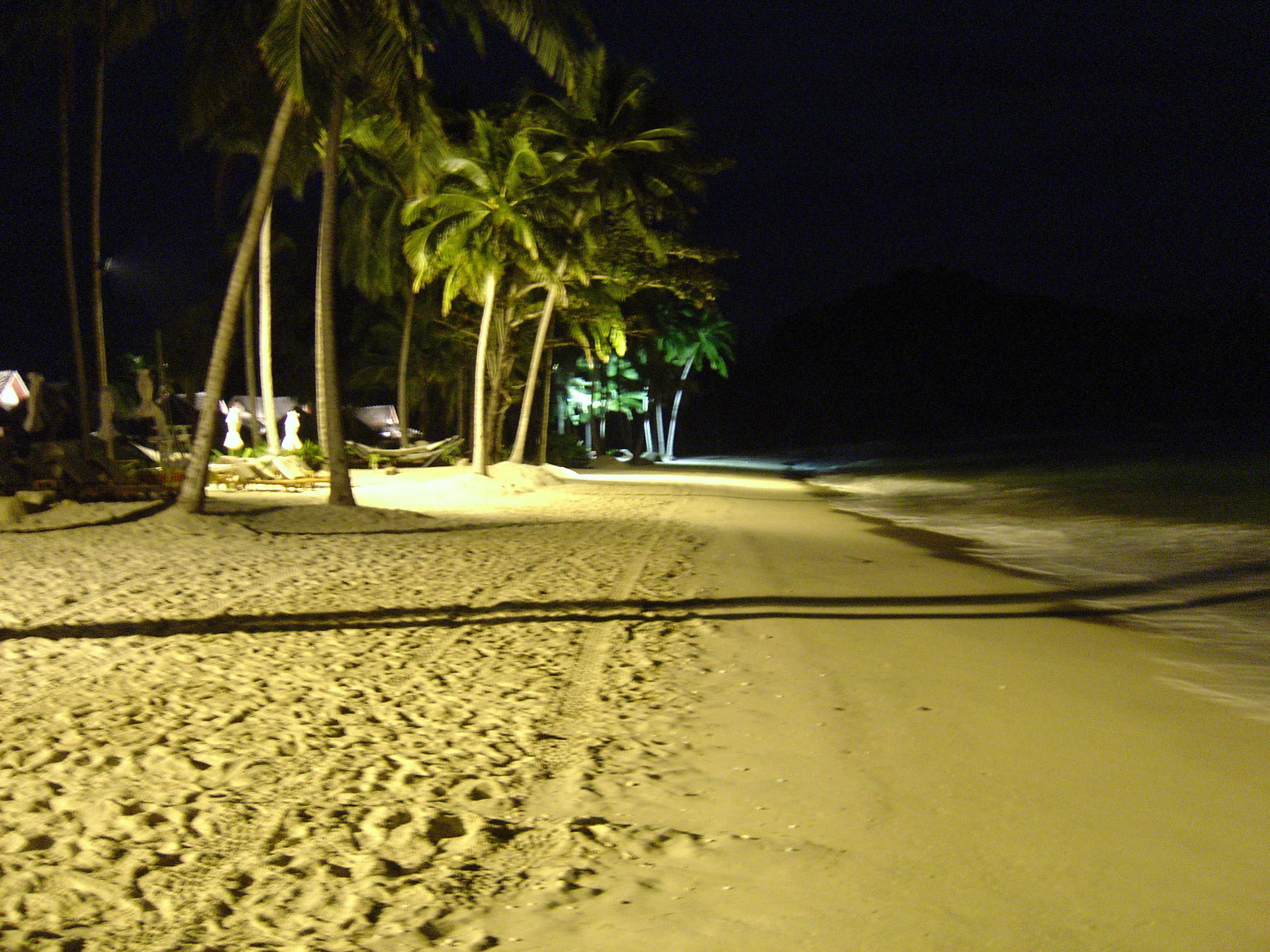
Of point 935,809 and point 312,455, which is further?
point 312,455

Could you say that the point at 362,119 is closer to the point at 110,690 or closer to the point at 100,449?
the point at 100,449

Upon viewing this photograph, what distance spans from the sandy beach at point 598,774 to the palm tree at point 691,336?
3831 centimetres

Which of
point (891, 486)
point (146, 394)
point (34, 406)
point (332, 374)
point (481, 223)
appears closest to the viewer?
point (332, 374)

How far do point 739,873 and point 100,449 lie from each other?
24.0m

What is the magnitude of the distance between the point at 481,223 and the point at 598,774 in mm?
17783

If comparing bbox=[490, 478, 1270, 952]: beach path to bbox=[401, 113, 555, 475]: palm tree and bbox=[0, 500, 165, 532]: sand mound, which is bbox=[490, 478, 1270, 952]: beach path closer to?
bbox=[0, 500, 165, 532]: sand mound

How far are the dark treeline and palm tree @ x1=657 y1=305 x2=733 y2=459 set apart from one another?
2646 cm

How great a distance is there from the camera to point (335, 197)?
16.6 meters

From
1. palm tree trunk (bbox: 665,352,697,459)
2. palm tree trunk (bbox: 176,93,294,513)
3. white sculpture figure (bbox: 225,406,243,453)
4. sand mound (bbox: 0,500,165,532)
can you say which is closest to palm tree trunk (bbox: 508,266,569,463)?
white sculpture figure (bbox: 225,406,243,453)

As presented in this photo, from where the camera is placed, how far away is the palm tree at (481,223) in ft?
67.5

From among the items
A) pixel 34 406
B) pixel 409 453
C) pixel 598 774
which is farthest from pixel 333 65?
pixel 409 453

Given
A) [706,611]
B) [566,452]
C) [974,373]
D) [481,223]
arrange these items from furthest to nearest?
[974,373] → [566,452] → [481,223] → [706,611]

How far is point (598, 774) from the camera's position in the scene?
4.49m

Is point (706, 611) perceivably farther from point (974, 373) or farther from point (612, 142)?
point (974, 373)
